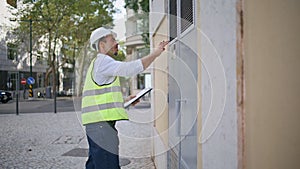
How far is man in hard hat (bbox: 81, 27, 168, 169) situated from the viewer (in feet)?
9.71

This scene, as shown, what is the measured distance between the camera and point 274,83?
1.36m

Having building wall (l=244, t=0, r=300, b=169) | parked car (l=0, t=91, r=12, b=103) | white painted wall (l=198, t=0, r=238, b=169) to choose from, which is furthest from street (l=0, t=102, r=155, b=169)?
parked car (l=0, t=91, r=12, b=103)

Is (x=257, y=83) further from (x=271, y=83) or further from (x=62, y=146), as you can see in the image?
(x=62, y=146)

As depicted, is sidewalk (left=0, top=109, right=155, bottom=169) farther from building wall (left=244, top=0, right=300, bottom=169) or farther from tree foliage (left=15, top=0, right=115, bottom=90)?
tree foliage (left=15, top=0, right=115, bottom=90)

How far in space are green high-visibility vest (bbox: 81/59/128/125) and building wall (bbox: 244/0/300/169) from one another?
5.74ft

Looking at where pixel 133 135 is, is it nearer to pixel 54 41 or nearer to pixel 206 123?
pixel 206 123

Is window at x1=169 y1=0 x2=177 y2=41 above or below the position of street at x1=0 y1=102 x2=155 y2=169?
above

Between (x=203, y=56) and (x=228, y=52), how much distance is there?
36cm

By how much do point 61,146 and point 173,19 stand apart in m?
5.10

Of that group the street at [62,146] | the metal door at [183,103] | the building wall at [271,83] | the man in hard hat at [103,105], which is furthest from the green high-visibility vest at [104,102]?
the building wall at [271,83]

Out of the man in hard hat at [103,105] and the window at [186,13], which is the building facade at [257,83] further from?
the man in hard hat at [103,105]

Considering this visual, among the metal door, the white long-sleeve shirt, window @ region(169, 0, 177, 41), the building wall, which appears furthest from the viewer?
window @ region(169, 0, 177, 41)

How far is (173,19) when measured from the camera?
3305 millimetres

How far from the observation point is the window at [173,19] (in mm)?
3210
